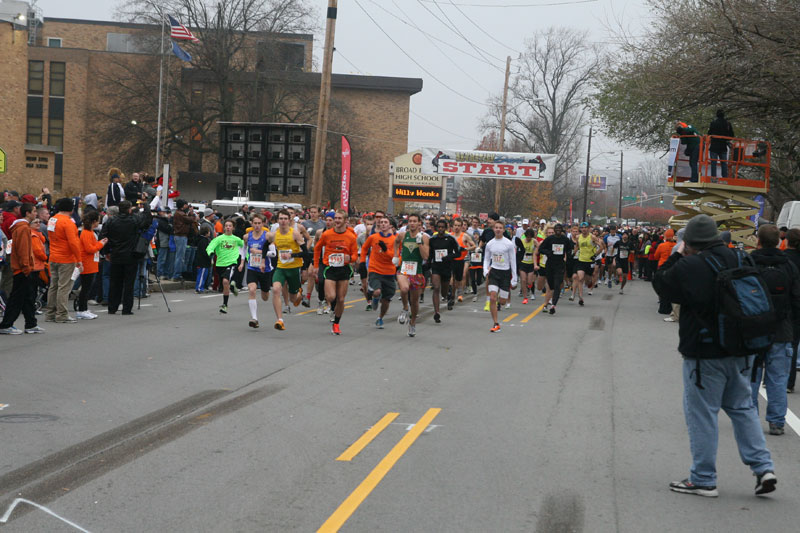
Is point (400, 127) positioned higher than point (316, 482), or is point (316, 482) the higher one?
point (400, 127)

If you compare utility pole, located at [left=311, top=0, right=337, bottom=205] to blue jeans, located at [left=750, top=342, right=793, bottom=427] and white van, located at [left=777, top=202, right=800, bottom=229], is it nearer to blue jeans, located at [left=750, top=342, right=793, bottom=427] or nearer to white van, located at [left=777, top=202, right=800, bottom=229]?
white van, located at [left=777, top=202, right=800, bottom=229]

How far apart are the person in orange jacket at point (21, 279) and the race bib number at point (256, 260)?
3.28m

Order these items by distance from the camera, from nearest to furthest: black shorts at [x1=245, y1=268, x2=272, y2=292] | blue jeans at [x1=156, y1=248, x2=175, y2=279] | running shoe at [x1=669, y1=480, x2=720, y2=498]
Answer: running shoe at [x1=669, y1=480, x2=720, y2=498] < black shorts at [x1=245, y1=268, x2=272, y2=292] < blue jeans at [x1=156, y1=248, x2=175, y2=279]

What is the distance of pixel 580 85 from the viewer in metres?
67.5

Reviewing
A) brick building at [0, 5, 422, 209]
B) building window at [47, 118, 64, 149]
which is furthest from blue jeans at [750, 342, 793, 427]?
building window at [47, 118, 64, 149]

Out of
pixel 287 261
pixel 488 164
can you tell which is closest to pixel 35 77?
pixel 488 164

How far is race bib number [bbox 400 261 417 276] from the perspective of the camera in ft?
48.0

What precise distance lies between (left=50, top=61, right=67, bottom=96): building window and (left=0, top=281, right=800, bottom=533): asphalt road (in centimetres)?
5334

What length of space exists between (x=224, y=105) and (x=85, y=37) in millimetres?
28852

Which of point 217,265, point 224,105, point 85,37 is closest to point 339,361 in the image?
point 217,265

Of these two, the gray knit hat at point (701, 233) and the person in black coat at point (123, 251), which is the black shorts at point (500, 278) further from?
the gray knit hat at point (701, 233)

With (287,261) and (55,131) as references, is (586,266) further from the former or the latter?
(55,131)

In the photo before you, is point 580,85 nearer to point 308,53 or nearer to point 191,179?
point 308,53

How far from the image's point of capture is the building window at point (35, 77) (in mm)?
60969
